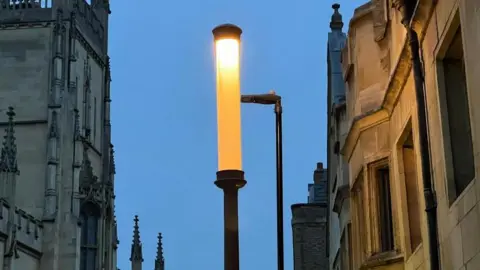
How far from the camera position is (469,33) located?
8.30 metres

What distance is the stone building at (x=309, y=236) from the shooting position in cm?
3700

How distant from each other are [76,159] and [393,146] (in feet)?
105

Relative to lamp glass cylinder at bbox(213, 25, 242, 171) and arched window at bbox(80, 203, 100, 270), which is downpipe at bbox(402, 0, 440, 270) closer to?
lamp glass cylinder at bbox(213, 25, 242, 171)

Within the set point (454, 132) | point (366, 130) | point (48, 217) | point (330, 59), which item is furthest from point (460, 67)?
point (48, 217)

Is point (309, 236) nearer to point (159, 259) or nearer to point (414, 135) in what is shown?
point (159, 259)

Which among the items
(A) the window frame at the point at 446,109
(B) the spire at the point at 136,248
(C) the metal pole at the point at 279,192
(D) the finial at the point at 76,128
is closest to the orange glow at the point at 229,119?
(C) the metal pole at the point at 279,192

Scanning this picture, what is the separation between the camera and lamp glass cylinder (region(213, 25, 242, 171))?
7031 millimetres

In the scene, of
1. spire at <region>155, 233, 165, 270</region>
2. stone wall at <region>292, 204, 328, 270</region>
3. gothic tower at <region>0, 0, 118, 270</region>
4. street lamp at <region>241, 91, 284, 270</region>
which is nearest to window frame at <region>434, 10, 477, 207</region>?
street lamp at <region>241, 91, 284, 270</region>

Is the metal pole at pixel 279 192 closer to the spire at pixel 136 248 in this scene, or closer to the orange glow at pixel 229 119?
the orange glow at pixel 229 119

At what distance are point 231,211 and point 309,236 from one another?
3132 centimetres

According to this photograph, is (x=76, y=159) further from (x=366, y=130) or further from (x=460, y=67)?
(x=460, y=67)

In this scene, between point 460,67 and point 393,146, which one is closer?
point 460,67

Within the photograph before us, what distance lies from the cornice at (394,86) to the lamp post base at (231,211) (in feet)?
13.3

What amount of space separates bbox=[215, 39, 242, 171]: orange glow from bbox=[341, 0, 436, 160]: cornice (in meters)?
3.64
